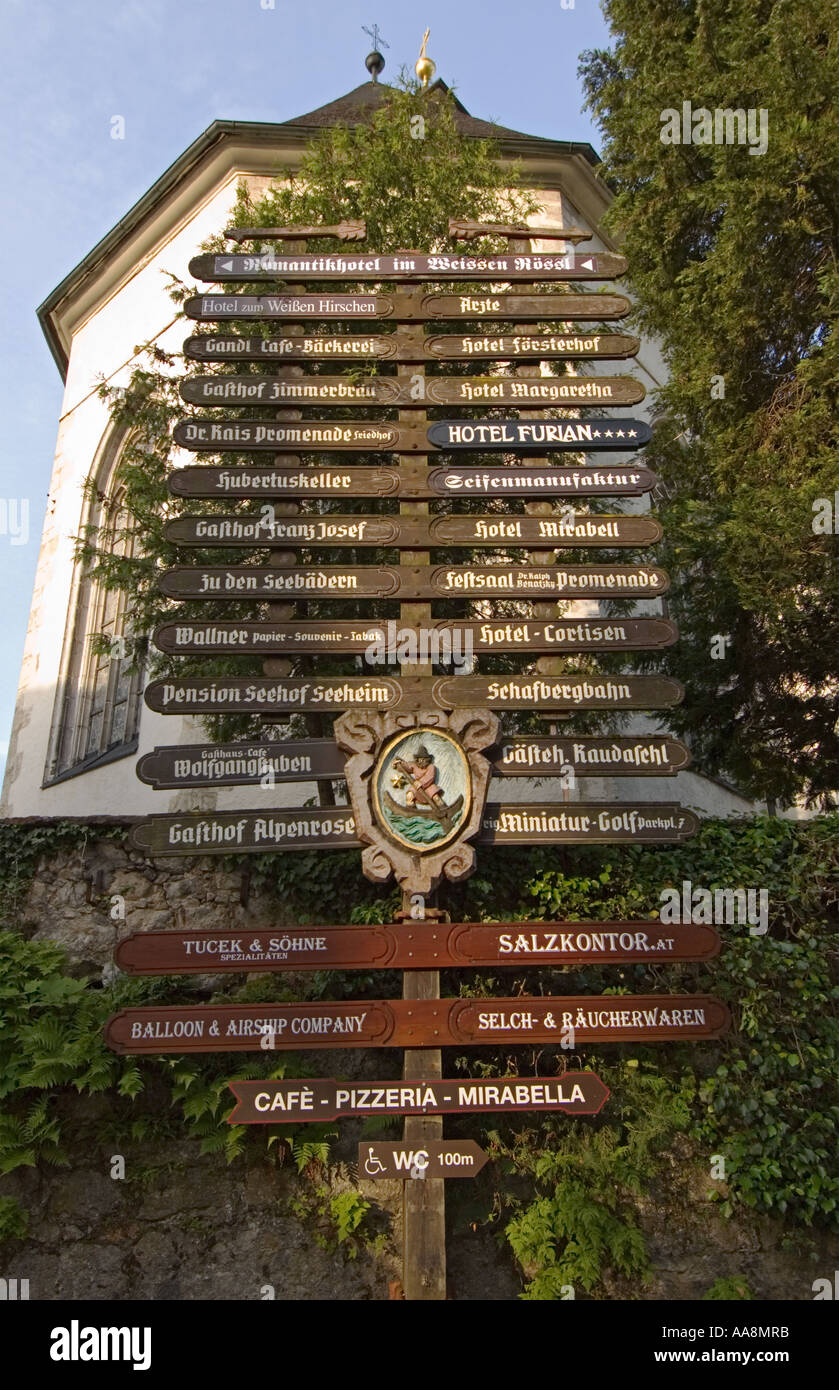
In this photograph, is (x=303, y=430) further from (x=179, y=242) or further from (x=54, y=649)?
(x=179, y=242)

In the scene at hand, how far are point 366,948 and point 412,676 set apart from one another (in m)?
1.73

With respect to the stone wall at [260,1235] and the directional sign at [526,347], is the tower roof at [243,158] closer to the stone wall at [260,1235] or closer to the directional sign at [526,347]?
the directional sign at [526,347]

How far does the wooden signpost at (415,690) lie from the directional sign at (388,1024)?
12 mm

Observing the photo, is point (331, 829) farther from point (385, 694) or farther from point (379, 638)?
point (379, 638)

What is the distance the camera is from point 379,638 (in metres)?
6.97

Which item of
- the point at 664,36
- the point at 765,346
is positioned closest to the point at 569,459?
the point at 765,346

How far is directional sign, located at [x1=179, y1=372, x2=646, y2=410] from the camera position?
7672mm

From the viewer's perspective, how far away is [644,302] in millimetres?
11031

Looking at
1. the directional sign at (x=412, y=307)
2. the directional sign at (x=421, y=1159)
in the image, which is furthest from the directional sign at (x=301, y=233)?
the directional sign at (x=421, y=1159)

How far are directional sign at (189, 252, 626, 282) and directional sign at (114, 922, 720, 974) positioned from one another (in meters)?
4.74

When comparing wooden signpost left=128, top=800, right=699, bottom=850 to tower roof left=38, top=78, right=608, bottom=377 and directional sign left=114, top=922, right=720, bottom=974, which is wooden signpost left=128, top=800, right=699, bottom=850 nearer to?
directional sign left=114, top=922, right=720, bottom=974

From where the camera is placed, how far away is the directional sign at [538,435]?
7.56 metres

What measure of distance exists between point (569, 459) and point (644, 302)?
2.11 meters

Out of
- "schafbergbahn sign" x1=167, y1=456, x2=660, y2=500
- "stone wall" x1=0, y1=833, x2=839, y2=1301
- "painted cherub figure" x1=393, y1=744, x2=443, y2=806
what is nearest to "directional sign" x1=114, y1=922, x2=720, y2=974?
"painted cherub figure" x1=393, y1=744, x2=443, y2=806
